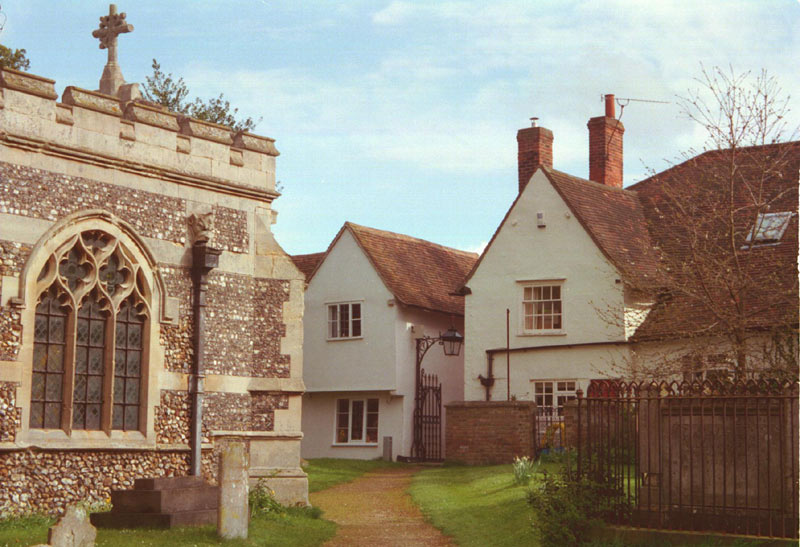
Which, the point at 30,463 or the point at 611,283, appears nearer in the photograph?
the point at 30,463

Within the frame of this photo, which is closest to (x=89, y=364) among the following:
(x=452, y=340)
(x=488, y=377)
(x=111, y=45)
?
(x=111, y=45)

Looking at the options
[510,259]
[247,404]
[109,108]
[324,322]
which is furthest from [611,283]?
[109,108]

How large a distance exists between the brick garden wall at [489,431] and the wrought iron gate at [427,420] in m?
4.93

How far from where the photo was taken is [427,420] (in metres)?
33.2

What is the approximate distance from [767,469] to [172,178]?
33.5ft

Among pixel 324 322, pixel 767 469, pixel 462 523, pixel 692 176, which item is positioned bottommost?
pixel 462 523

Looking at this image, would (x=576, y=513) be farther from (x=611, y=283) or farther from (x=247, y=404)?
(x=611, y=283)

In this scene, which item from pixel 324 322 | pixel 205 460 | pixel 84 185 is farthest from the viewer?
pixel 324 322

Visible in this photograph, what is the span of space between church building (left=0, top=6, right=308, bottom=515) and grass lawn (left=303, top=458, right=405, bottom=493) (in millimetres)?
5448

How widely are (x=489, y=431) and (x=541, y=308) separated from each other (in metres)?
5.07

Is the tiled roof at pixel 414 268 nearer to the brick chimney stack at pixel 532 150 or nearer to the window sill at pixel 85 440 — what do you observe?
the brick chimney stack at pixel 532 150

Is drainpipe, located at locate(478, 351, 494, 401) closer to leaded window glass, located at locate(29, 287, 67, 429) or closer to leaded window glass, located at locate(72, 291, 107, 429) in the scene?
leaded window glass, located at locate(72, 291, 107, 429)

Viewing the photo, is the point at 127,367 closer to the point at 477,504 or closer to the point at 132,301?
the point at 132,301

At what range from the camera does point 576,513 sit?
1331 cm
